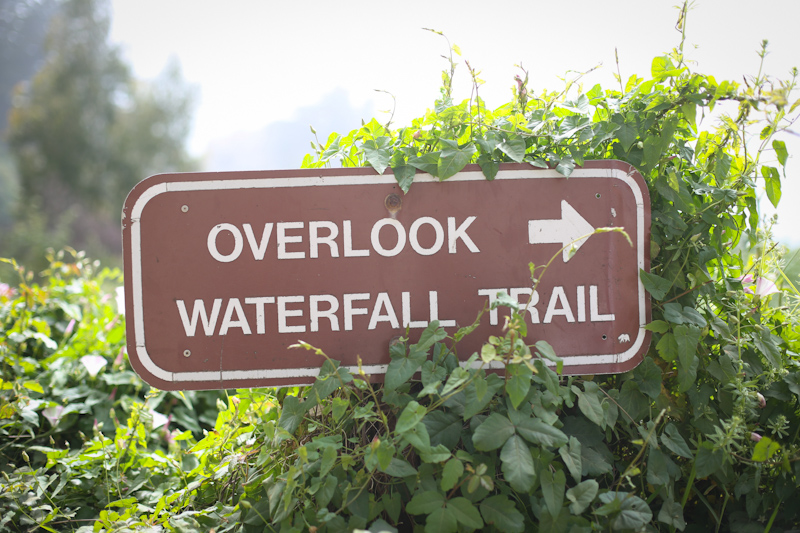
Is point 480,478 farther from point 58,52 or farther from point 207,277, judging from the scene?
point 58,52

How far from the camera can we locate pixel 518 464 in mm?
784

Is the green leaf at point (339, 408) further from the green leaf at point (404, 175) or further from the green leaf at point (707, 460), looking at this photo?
the green leaf at point (707, 460)

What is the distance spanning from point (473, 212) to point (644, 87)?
0.51m

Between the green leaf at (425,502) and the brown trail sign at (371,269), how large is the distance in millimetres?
304

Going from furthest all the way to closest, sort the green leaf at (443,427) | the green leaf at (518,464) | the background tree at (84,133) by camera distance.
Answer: the background tree at (84,133)
the green leaf at (443,427)
the green leaf at (518,464)

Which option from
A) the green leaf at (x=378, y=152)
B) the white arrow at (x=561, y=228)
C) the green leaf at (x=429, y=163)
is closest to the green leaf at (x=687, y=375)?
the white arrow at (x=561, y=228)

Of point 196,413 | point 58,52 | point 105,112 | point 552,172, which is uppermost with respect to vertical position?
point 58,52

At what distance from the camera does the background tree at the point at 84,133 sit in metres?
18.8

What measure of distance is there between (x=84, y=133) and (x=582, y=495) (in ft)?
80.8

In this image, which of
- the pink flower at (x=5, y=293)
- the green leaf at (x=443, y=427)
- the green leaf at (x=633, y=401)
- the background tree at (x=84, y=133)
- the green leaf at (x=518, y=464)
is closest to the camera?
the green leaf at (x=518, y=464)

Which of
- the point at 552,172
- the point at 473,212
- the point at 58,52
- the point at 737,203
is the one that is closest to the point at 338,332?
the point at 473,212

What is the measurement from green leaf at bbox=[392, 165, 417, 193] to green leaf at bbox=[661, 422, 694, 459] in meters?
0.79

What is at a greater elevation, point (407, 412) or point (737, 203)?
point (737, 203)

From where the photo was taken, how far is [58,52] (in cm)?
2020
